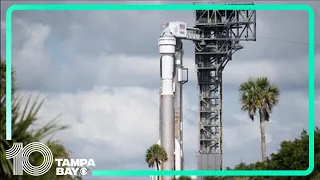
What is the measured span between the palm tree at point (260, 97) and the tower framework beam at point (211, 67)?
2.54 m

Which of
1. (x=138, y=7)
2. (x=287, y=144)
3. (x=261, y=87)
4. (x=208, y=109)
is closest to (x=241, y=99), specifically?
(x=261, y=87)

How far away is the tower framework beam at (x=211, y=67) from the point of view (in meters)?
66.1

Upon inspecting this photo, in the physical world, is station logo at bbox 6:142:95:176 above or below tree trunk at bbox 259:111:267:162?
below

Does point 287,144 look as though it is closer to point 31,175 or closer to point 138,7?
point 138,7

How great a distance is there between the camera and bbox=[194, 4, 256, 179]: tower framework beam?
66.1 metres

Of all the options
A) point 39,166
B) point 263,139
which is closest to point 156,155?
point 263,139

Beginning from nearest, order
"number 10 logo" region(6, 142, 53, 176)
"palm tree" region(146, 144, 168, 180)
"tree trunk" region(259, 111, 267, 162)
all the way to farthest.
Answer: "number 10 logo" region(6, 142, 53, 176), "tree trunk" region(259, 111, 267, 162), "palm tree" region(146, 144, 168, 180)

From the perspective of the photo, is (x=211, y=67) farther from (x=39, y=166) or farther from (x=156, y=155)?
(x=39, y=166)

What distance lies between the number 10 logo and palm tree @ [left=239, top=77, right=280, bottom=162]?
112 feet

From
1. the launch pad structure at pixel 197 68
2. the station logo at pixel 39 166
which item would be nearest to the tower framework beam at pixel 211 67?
the launch pad structure at pixel 197 68

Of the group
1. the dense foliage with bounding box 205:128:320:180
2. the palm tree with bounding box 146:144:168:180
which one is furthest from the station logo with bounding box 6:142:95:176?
the palm tree with bounding box 146:144:168:180

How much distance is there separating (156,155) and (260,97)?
30.3 ft

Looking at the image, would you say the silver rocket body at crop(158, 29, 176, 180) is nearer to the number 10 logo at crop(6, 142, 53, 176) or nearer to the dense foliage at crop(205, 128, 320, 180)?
the dense foliage at crop(205, 128, 320, 180)

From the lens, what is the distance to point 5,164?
23.0 meters
